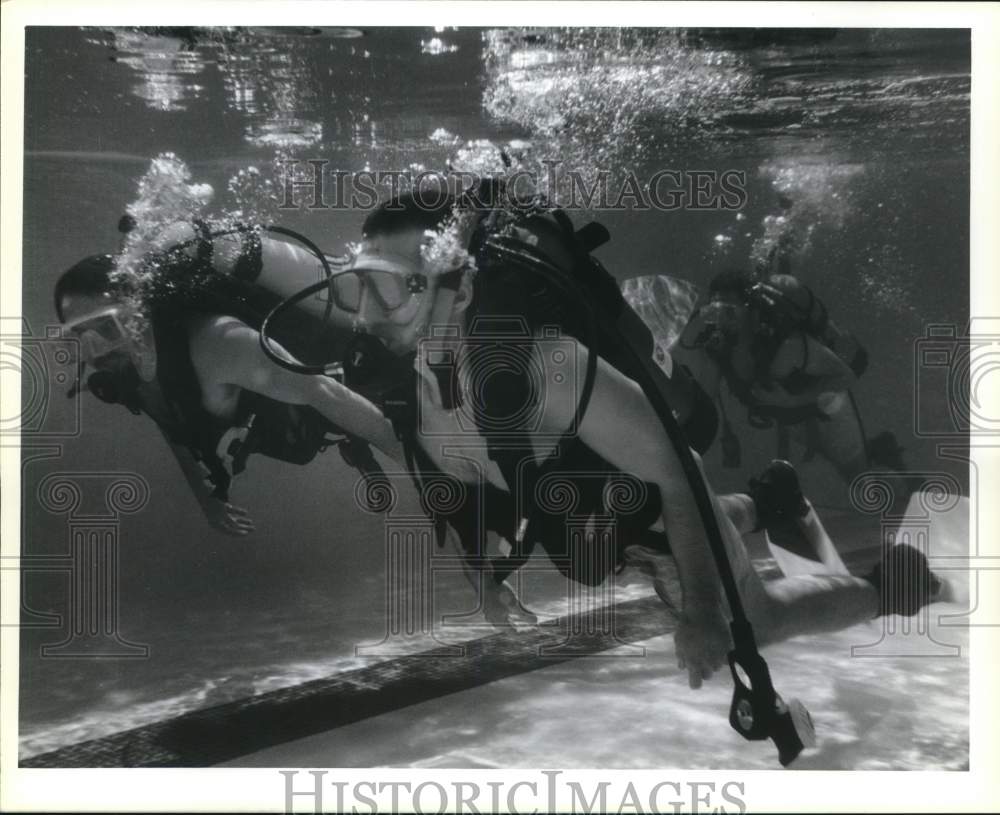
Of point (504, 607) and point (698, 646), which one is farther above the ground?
point (504, 607)

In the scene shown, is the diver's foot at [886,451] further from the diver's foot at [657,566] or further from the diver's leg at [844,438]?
the diver's foot at [657,566]

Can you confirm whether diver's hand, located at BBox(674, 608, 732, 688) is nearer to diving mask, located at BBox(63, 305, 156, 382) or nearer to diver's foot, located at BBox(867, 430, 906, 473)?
diver's foot, located at BBox(867, 430, 906, 473)

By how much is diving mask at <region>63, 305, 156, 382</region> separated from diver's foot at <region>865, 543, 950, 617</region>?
2.11 m

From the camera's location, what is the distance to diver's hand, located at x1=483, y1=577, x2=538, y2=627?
115 inches

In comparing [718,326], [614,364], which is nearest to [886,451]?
[718,326]

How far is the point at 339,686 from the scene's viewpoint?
2.92 metres

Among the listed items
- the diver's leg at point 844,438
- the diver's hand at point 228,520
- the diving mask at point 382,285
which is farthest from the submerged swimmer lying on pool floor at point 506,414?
the diver's leg at point 844,438

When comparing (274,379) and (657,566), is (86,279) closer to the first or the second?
(274,379)

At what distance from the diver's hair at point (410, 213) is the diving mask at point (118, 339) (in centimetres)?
69

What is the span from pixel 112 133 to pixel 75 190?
0.63ft

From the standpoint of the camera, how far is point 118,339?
2912 mm

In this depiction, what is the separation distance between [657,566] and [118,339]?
5.37 feet

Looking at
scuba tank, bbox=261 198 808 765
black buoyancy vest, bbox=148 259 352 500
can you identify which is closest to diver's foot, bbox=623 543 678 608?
scuba tank, bbox=261 198 808 765

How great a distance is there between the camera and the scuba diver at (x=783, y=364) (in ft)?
9.62
